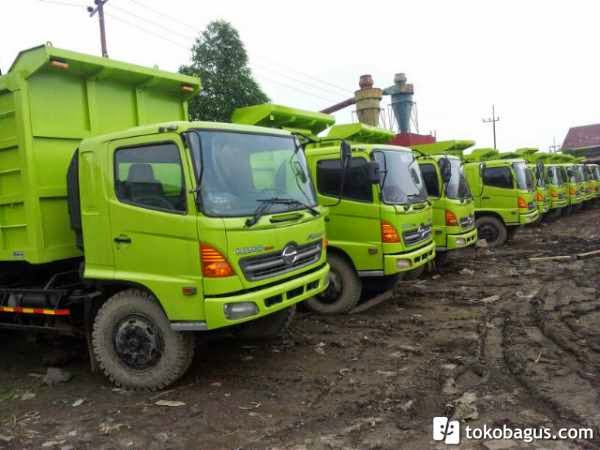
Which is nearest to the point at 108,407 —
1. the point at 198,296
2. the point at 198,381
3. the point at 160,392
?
the point at 160,392

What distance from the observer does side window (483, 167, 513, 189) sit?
39.5ft

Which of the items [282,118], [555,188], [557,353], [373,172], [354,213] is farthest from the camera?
[555,188]

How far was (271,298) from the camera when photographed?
171 inches

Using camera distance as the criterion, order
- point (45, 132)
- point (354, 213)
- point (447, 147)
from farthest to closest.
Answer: point (447, 147) → point (354, 213) → point (45, 132)

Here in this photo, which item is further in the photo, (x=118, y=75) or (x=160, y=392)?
(x=118, y=75)

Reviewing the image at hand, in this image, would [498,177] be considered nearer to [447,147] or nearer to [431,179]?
[447,147]

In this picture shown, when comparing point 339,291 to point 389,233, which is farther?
point 339,291

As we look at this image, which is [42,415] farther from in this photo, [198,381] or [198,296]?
[198,296]

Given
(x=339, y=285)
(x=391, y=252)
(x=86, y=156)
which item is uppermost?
(x=86, y=156)

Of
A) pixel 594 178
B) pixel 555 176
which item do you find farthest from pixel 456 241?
pixel 594 178

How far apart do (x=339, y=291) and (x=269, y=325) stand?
5.30ft

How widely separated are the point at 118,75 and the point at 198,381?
10.2 feet

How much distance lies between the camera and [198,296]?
4074mm

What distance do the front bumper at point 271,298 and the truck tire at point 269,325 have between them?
0.60 m
